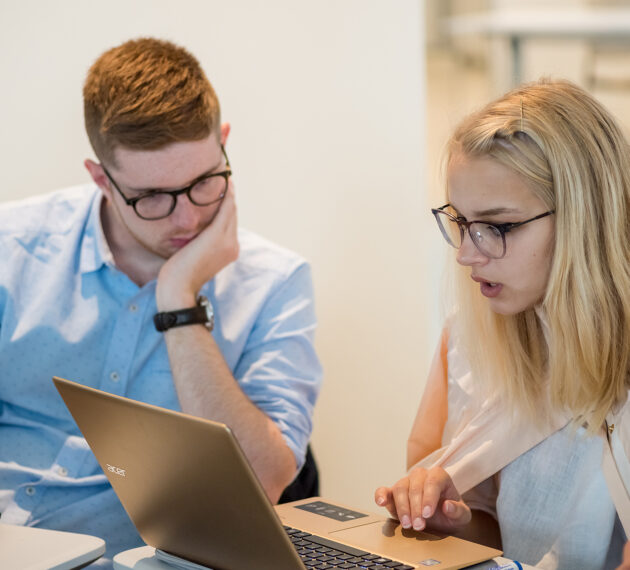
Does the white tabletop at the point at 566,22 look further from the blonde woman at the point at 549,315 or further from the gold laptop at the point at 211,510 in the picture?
the gold laptop at the point at 211,510

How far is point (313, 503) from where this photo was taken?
1289 mm

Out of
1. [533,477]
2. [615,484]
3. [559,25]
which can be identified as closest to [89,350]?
[533,477]

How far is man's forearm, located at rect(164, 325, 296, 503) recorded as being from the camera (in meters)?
1.61

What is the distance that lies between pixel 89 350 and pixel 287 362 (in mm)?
389

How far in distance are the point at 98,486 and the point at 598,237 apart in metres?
1.02

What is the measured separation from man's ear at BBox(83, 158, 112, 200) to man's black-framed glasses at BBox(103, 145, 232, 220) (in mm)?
26

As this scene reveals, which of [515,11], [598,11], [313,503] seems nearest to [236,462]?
[313,503]

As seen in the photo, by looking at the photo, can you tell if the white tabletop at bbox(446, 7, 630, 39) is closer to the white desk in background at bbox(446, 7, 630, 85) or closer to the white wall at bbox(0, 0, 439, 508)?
the white desk in background at bbox(446, 7, 630, 85)

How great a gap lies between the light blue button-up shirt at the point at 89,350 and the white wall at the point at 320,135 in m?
0.37

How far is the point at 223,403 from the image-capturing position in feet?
5.31

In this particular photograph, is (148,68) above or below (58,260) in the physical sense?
above

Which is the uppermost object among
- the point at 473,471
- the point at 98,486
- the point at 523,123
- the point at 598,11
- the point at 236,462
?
the point at 598,11

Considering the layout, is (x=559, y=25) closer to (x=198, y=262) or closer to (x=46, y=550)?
(x=198, y=262)

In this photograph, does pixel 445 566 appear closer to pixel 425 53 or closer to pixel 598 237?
pixel 598 237
